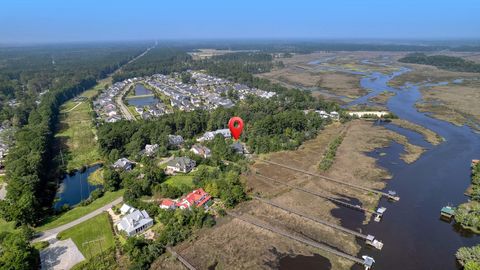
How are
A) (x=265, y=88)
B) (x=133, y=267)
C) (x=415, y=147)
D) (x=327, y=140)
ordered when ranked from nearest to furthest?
(x=133, y=267) → (x=415, y=147) → (x=327, y=140) → (x=265, y=88)

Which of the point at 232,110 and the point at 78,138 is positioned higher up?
the point at 232,110

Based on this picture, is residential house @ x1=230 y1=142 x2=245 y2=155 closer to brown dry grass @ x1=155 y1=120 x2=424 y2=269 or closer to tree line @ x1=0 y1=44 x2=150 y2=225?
brown dry grass @ x1=155 y1=120 x2=424 y2=269

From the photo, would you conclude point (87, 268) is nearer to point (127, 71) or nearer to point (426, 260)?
point (426, 260)

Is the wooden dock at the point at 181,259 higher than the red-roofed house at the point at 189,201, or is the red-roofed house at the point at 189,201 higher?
the red-roofed house at the point at 189,201

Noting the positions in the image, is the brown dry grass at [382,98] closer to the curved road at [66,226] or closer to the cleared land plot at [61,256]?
the curved road at [66,226]

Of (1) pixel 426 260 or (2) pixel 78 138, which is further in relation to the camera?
(2) pixel 78 138

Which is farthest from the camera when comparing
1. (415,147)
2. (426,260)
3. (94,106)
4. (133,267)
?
(94,106)

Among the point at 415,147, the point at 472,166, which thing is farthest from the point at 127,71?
the point at 472,166

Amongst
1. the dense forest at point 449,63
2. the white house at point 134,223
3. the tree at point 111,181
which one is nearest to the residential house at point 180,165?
the tree at point 111,181
